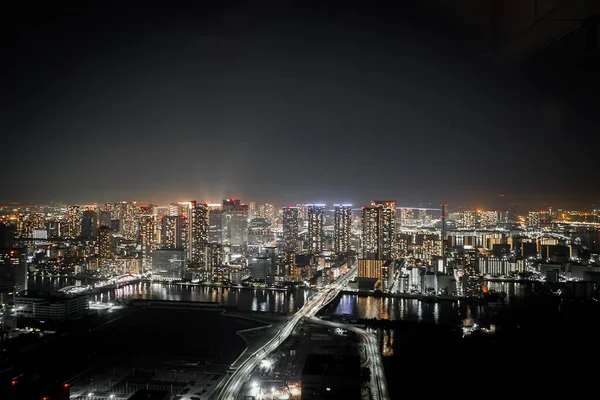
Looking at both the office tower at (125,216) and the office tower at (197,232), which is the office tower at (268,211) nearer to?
the office tower at (125,216)

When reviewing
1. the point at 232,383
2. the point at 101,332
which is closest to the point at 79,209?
the point at 101,332

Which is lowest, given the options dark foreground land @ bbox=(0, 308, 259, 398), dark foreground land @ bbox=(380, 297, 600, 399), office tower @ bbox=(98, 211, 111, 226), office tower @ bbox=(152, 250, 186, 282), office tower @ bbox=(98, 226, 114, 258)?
dark foreground land @ bbox=(380, 297, 600, 399)

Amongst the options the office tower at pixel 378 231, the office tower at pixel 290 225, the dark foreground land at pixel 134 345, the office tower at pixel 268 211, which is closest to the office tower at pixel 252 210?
the office tower at pixel 268 211

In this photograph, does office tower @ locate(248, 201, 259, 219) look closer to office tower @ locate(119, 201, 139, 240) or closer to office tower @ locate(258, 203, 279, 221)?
office tower @ locate(258, 203, 279, 221)

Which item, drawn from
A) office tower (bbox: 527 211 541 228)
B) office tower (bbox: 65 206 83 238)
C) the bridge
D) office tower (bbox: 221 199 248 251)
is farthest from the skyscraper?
office tower (bbox: 65 206 83 238)

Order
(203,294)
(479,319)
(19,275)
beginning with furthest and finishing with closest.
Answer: (203,294)
(19,275)
(479,319)

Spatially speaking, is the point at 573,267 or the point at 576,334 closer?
the point at 576,334

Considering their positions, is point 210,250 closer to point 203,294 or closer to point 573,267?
point 203,294
